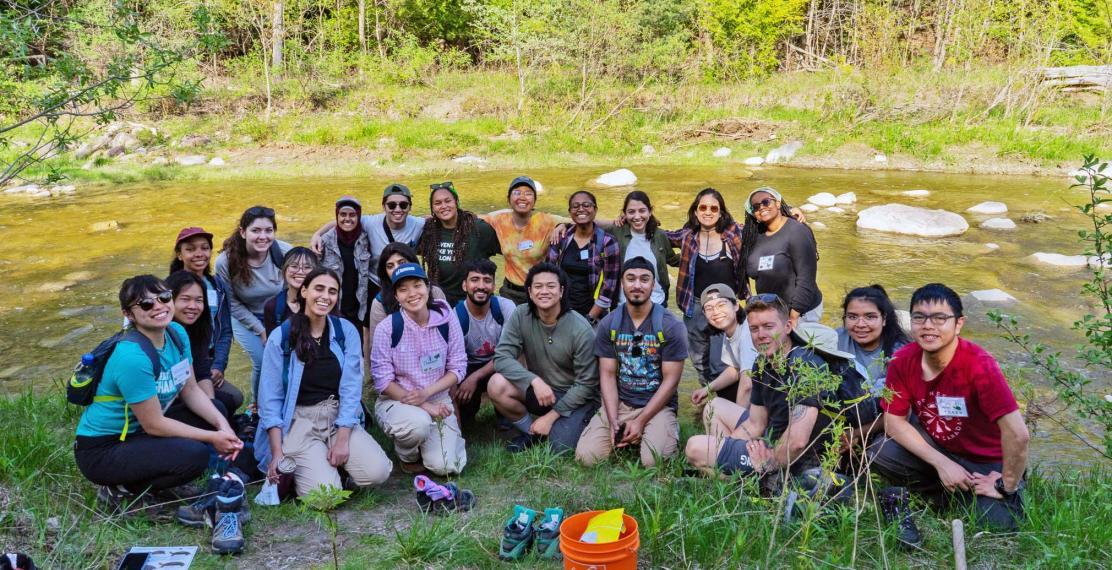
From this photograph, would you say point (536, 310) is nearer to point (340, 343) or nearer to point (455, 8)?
point (340, 343)

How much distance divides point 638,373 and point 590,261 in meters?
1.05

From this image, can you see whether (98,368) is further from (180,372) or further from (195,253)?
(195,253)

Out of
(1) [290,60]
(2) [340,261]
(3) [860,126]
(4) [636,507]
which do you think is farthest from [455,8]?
(4) [636,507]

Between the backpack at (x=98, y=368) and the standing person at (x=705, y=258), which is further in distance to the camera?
the standing person at (x=705, y=258)

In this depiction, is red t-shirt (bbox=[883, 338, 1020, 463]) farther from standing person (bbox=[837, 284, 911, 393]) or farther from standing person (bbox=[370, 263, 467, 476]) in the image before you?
standing person (bbox=[370, 263, 467, 476])

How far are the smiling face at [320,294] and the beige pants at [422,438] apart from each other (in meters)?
0.71

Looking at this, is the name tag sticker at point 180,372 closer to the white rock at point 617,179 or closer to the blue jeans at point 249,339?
the blue jeans at point 249,339

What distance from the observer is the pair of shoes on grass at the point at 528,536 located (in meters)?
3.20

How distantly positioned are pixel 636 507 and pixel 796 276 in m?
2.18

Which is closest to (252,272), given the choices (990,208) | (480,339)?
(480,339)

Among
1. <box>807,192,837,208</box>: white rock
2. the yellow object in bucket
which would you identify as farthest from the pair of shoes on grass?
<box>807,192,837,208</box>: white rock

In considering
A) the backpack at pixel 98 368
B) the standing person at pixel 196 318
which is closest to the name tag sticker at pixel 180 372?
the backpack at pixel 98 368

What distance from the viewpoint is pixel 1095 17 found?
1809 centimetres

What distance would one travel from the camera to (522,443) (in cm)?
464
